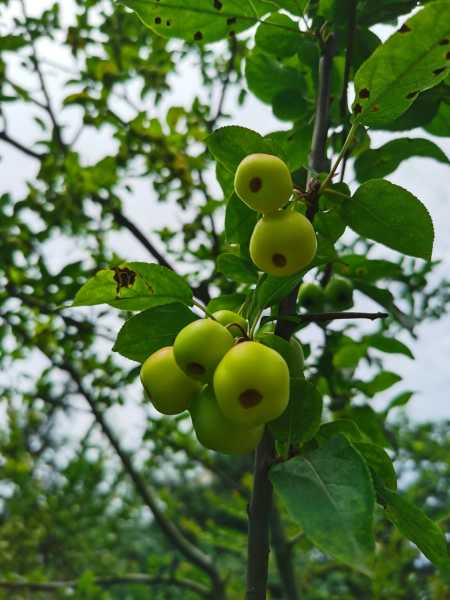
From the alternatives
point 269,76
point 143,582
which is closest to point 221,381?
point 269,76

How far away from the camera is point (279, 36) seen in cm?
107

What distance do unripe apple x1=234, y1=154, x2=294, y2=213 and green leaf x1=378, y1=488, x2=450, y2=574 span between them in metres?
0.36

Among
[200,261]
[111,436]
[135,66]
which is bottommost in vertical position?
[111,436]

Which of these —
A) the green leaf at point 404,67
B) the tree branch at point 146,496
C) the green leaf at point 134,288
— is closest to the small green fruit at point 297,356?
the green leaf at point 134,288

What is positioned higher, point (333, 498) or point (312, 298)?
point (312, 298)

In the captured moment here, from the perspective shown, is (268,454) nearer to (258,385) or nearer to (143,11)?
(258,385)

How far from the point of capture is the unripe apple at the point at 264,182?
2.12 ft

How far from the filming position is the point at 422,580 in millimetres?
4840

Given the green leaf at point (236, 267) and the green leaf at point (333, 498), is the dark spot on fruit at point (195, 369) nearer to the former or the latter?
the green leaf at point (333, 498)

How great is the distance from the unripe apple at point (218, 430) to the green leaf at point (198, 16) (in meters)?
0.64

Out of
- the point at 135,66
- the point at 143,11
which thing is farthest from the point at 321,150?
the point at 135,66

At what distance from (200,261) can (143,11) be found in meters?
1.14

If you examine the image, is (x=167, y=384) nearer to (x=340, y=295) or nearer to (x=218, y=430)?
(x=218, y=430)

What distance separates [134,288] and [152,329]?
0.06 metres
